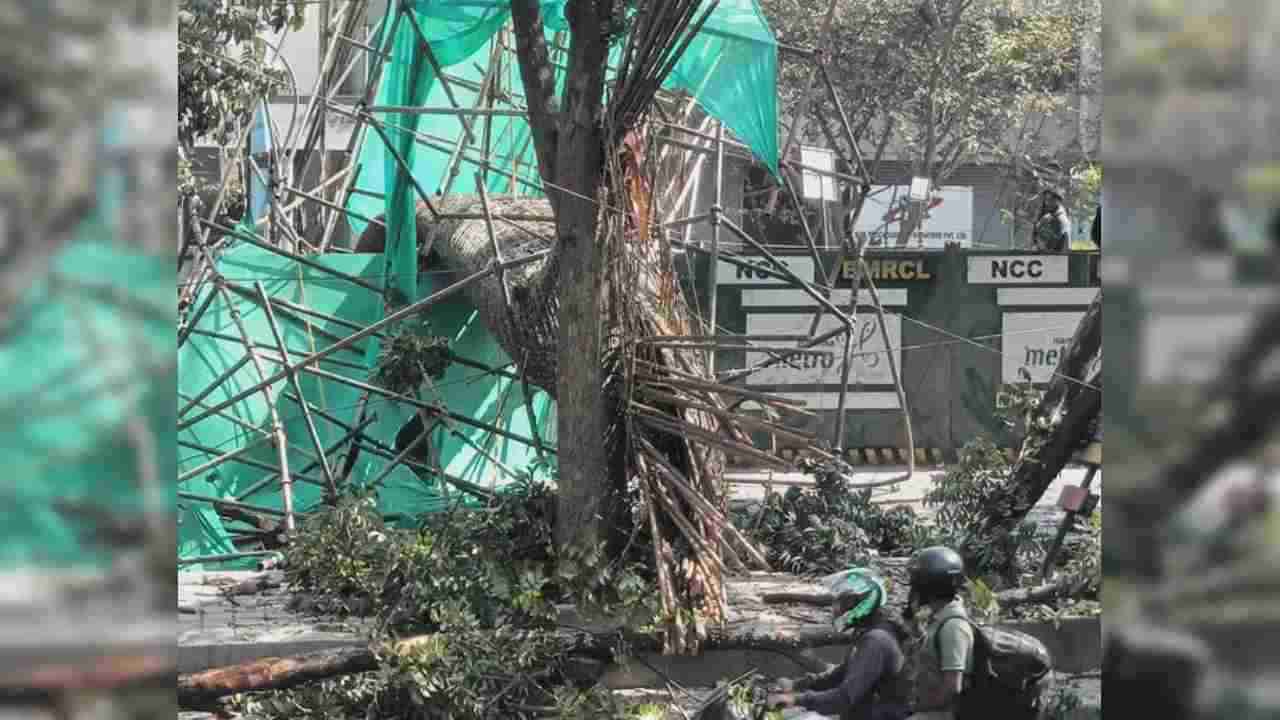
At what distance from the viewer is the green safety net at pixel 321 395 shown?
9.77 m

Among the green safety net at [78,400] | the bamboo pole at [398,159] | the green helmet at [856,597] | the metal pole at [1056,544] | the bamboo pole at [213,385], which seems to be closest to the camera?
the green safety net at [78,400]

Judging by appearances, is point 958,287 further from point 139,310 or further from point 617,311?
point 139,310

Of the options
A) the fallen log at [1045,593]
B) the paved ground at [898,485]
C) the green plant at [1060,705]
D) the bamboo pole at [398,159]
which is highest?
the bamboo pole at [398,159]

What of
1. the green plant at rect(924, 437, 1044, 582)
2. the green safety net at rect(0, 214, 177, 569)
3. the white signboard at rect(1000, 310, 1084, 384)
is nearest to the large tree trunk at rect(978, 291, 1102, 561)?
the green plant at rect(924, 437, 1044, 582)

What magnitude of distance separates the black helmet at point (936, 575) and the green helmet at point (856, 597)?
0.72 feet

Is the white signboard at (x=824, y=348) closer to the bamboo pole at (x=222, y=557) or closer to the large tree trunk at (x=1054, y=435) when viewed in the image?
the large tree trunk at (x=1054, y=435)

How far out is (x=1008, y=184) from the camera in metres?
22.2

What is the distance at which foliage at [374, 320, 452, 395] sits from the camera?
30.2ft

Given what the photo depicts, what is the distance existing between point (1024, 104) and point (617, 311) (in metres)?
13.6

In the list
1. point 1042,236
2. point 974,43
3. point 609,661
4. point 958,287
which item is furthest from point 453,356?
point 974,43

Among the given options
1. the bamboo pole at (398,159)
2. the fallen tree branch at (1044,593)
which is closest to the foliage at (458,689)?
the fallen tree branch at (1044,593)

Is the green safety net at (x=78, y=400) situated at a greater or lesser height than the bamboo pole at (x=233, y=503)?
greater

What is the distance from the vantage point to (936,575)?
5.43m

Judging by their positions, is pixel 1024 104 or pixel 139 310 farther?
pixel 1024 104
